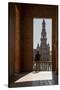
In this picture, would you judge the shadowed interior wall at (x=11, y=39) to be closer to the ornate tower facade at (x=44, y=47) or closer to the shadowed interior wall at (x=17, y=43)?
the shadowed interior wall at (x=17, y=43)

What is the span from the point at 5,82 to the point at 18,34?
0.84 meters

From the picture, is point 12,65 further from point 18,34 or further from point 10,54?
point 18,34

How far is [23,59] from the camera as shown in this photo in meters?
2.71

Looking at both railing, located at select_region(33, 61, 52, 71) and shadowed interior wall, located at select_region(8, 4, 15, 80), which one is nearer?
shadowed interior wall, located at select_region(8, 4, 15, 80)

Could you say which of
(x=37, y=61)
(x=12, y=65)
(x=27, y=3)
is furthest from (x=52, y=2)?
(x=12, y=65)

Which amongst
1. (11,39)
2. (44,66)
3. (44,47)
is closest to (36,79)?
(44,66)

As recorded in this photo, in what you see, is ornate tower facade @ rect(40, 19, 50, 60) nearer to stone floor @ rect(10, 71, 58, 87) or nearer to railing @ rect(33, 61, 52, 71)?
railing @ rect(33, 61, 52, 71)

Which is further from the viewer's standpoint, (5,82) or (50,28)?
(50,28)

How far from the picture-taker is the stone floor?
2.70m

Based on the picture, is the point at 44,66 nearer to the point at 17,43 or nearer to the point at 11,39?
the point at 17,43

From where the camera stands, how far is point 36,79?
2.75 meters

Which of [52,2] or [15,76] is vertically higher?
[52,2]

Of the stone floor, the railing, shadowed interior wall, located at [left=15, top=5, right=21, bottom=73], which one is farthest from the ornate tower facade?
shadowed interior wall, located at [left=15, top=5, right=21, bottom=73]

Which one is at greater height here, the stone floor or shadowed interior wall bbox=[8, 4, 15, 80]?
shadowed interior wall bbox=[8, 4, 15, 80]
